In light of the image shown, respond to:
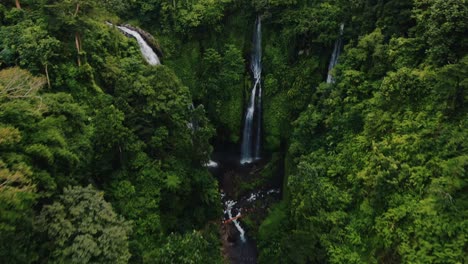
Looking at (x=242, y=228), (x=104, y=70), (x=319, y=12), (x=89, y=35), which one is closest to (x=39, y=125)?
(x=104, y=70)

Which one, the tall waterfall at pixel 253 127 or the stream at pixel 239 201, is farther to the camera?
the tall waterfall at pixel 253 127

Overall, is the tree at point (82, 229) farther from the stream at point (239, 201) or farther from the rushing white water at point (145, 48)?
the rushing white water at point (145, 48)

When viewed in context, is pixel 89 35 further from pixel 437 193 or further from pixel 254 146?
pixel 437 193

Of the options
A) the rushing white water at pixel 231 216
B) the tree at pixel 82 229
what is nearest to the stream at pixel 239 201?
the rushing white water at pixel 231 216

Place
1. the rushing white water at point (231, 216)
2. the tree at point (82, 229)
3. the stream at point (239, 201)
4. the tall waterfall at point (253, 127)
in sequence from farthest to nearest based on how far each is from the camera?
the tall waterfall at point (253, 127)
the rushing white water at point (231, 216)
the stream at point (239, 201)
the tree at point (82, 229)

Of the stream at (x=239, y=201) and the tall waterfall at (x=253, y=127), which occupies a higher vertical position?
the tall waterfall at (x=253, y=127)

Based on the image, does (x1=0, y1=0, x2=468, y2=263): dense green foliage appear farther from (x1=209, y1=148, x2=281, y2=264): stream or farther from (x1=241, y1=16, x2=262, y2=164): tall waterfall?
(x1=241, y1=16, x2=262, y2=164): tall waterfall
